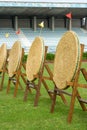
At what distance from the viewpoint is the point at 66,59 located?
23.1 feet

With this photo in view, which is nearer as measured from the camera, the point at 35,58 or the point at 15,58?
the point at 35,58

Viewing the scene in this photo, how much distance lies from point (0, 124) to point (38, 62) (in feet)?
7.76

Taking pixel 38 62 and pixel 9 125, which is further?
pixel 38 62

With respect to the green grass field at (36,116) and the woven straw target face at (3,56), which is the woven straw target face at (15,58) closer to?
the woven straw target face at (3,56)

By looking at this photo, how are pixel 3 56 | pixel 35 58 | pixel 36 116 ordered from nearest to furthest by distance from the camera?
pixel 36 116 < pixel 35 58 < pixel 3 56

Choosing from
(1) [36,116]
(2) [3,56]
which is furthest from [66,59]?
(2) [3,56]

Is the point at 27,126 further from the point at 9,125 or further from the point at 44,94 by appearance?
the point at 44,94

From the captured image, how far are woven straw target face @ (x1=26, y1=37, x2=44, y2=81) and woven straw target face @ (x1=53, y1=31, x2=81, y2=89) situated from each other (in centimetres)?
90

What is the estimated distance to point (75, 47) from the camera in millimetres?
6676

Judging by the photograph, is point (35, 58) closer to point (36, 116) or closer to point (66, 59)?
point (66, 59)

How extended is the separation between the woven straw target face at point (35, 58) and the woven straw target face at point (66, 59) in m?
0.90

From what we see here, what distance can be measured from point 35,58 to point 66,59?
1869mm

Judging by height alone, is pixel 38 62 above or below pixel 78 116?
above

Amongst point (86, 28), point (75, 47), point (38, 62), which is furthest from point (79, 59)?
point (86, 28)
